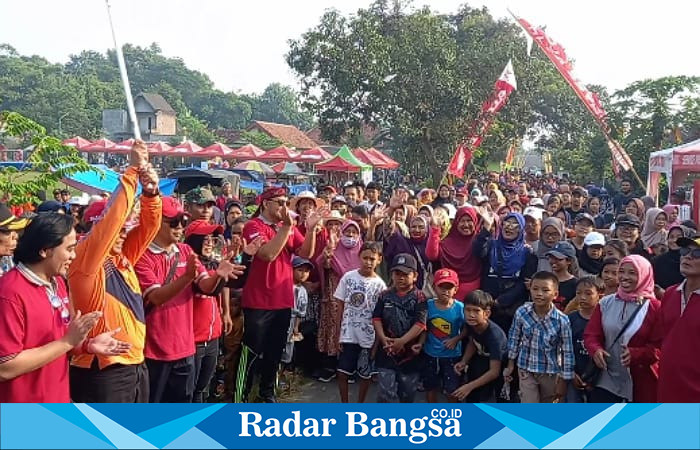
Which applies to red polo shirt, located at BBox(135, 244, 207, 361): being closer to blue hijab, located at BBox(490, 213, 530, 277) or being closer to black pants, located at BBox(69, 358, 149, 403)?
black pants, located at BBox(69, 358, 149, 403)

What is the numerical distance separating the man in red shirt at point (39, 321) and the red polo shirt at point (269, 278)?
1914 mm

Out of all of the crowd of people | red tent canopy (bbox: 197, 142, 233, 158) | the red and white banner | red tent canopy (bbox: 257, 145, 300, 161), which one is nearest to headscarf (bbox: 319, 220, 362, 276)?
the crowd of people

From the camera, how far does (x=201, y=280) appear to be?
3568mm

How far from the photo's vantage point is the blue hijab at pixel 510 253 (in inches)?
200

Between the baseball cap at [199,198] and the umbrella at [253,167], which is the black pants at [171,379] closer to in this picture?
the baseball cap at [199,198]

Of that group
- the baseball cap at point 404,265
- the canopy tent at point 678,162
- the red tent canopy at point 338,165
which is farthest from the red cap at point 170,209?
the red tent canopy at point 338,165

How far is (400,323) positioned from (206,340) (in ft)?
4.19

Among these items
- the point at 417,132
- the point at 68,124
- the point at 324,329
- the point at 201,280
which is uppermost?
the point at 68,124

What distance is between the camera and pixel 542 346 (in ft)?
13.3

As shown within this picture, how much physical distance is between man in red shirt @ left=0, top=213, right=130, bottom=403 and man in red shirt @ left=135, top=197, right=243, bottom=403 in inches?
29.0

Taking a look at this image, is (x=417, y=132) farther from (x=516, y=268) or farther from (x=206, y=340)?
(x=206, y=340)

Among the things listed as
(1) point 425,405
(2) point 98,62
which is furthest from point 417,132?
(2) point 98,62

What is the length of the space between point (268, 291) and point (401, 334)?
946 mm

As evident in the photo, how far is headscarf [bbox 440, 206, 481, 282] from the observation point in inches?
209
